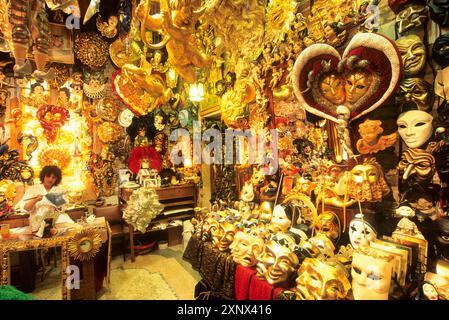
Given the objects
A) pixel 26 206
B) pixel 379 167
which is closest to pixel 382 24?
pixel 379 167

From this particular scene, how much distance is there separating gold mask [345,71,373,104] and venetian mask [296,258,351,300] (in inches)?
49.8

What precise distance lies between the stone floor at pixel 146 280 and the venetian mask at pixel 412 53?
3.41 meters

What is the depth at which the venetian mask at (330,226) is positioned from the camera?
205 centimetres

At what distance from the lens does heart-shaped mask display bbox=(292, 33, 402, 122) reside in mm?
1581

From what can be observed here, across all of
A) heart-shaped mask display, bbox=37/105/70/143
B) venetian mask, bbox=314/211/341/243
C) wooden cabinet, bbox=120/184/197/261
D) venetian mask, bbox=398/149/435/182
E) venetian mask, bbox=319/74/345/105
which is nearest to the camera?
venetian mask, bbox=398/149/435/182

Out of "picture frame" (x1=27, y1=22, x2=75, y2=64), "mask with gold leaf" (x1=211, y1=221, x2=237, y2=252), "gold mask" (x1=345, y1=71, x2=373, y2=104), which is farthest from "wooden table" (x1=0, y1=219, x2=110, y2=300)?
"picture frame" (x1=27, y1=22, x2=75, y2=64)

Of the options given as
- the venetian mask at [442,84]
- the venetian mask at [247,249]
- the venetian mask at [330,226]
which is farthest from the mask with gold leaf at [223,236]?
the venetian mask at [442,84]

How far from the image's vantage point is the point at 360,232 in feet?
5.88

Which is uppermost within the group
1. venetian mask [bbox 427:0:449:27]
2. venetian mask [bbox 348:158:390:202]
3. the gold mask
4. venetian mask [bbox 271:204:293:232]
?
venetian mask [bbox 427:0:449:27]

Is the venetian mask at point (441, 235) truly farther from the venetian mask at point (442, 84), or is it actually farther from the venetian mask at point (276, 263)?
the venetian mask at point (276, 263)

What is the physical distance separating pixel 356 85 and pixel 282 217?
1413 mm

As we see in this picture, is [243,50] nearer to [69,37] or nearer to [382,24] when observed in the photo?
[382,24]

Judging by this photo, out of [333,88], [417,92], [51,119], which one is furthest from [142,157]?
[417,92]

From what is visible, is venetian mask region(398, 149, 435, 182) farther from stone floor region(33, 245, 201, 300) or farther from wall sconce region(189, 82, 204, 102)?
wall sconce region(189, 82, 204, 102)
